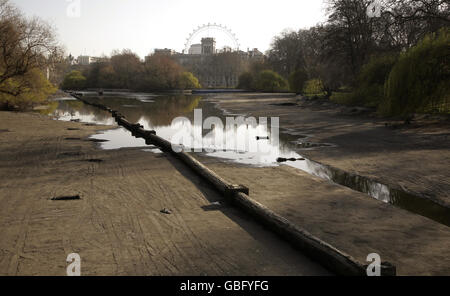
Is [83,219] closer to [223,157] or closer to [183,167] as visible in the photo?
[183,167]

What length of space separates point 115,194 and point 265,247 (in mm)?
4327

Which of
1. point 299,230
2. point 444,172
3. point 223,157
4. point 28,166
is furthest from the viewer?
point 223,157

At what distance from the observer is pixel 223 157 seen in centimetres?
1508

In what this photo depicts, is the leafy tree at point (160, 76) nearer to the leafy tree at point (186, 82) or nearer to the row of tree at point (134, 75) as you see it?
the row of tree at point (134, 75)

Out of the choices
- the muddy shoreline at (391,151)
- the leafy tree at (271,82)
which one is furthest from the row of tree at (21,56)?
the leafy tree at (271,82)

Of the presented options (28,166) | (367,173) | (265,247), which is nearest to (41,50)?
(28,166)

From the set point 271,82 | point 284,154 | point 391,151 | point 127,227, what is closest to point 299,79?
point 271,82

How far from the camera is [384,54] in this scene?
116 feet

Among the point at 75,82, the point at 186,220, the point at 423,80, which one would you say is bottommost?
the point at 186,220

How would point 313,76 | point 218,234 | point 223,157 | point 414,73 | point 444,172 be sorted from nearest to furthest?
1. point 218,234
2. point 444,172
3. point 223,157
4. point 414,73
5. point 313,76

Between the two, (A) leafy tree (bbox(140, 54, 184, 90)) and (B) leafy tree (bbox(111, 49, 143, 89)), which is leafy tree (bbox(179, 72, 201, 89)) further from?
(B) leafy tree (bbox(111, 49, 143, 89))

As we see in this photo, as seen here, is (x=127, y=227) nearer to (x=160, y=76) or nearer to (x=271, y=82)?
(x=271, y=82)

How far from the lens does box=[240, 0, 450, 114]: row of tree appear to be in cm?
2173

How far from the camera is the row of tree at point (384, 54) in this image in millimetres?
21734
